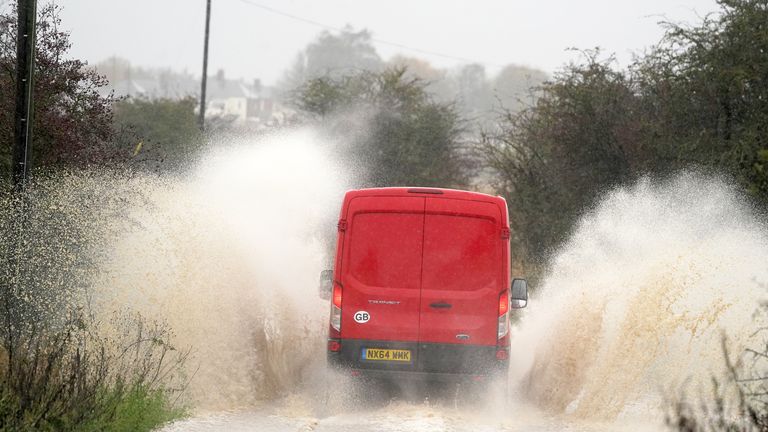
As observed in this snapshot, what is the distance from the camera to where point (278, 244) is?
66.8 ft

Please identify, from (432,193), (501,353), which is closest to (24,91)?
(432,193)

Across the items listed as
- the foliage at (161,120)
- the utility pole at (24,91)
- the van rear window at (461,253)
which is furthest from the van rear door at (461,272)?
the foliage at (161,120)

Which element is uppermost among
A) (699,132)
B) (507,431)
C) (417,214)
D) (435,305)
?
(699,132)

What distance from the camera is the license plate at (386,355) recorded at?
42.0 feet

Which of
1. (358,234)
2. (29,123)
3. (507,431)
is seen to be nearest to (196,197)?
(29,123)

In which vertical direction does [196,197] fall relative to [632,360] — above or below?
above

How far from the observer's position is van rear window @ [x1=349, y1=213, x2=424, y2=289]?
12.7m

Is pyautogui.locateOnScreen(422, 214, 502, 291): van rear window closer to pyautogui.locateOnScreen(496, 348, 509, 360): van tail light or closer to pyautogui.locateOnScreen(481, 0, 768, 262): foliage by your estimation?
pyautogui.locateOnScreen(496, 348, 509, 360): van tail light

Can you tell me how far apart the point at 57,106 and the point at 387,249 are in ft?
30.3

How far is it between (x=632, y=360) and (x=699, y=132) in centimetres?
1158

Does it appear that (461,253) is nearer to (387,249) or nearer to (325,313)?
(387,249)

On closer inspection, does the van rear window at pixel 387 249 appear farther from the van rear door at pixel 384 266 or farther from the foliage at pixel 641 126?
the foliage at pixel 641 126

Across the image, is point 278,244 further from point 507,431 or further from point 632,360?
point 507,431

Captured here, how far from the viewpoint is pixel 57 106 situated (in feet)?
65.5
